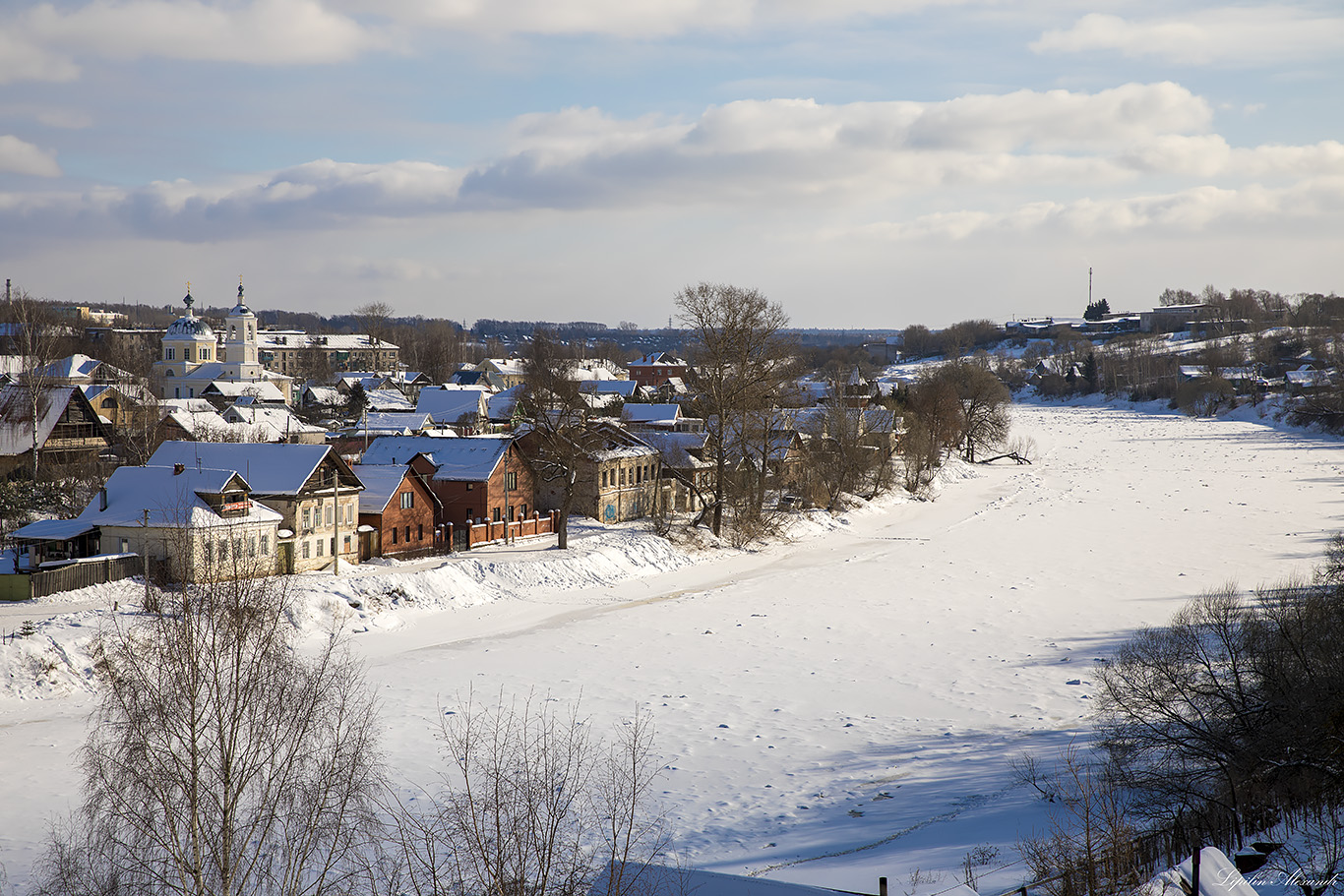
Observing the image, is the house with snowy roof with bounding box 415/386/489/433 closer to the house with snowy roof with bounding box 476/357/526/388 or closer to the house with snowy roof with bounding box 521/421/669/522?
the house with snowy roof with bounding box 521/421/669/522

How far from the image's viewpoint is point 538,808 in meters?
14.5

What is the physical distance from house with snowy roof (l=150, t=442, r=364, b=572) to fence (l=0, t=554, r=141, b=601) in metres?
5.02

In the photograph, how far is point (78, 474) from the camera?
1802 inches

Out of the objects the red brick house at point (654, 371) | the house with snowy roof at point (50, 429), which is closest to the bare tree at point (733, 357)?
the house with snowy roof at point (50, 429)

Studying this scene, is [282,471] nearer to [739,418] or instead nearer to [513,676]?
[513,676]

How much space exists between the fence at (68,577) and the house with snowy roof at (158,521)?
34.8 inches

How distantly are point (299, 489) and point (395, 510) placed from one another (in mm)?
4900

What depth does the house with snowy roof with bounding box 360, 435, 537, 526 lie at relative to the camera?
4325cm

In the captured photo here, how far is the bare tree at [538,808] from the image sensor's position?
1095 cm

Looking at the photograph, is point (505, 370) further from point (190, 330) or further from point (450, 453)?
point (450, 453)

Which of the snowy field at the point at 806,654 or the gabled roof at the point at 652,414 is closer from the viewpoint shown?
the snowy field at the point at 806,654

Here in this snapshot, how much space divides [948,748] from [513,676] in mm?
11046

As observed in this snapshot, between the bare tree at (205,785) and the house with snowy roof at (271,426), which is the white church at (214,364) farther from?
the bare tree at (205,785)

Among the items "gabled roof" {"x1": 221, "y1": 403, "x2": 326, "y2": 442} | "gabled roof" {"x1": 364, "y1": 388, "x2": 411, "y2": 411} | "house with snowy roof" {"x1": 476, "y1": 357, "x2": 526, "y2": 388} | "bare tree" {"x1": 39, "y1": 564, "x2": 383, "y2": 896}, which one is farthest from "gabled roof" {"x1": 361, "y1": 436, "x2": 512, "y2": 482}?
"house with snowy roof" {"x1": 476, "y1": 357, "x2": 526, "y2": 388}
